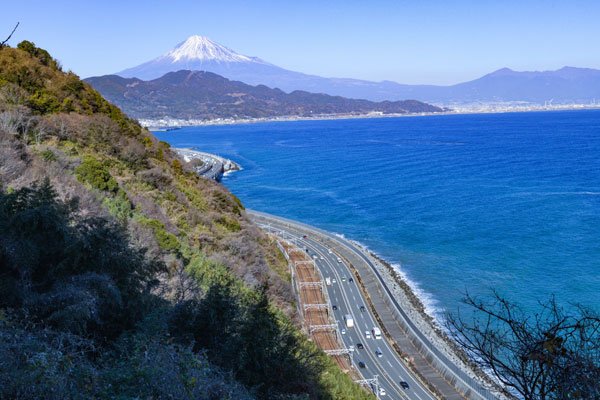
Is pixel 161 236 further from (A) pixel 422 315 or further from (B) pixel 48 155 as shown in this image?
(A) pixel 422 315

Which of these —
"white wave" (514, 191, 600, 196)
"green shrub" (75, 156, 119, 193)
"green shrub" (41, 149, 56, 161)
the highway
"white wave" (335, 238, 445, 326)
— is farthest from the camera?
"white wave" (514, 191, 600, 196)

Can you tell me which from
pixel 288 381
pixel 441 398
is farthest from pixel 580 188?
pixel 288 381

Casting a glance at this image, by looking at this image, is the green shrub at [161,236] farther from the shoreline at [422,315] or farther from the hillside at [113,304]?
the shoreline at [422,315]

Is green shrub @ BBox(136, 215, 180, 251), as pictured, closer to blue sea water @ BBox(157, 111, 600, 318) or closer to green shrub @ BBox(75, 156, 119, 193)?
green shrub @ BBox(75, 156, 119, 193)

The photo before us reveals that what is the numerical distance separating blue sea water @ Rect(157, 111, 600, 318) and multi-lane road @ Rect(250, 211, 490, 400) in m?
3.93

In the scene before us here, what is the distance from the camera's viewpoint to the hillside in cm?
446

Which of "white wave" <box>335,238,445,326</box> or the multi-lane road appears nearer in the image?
the multi-lane road

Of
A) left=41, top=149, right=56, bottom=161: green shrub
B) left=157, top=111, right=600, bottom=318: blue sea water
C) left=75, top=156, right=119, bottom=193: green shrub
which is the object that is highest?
left=41, top=149, right=56, bottom=161: green shrub

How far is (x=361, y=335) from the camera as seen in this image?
70.8 ft

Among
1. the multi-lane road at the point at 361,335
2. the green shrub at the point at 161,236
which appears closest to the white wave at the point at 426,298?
the multi-lane road at the point at 361,335

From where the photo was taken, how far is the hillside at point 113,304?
4.46 metres

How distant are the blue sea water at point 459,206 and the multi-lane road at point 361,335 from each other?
3.93 meters

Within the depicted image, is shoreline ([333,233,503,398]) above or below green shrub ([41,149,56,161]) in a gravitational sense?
below

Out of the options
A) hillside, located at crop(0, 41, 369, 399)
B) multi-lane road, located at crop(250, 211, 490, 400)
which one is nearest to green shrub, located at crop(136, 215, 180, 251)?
hillside, located at crop(0, 41, 369, 399)
